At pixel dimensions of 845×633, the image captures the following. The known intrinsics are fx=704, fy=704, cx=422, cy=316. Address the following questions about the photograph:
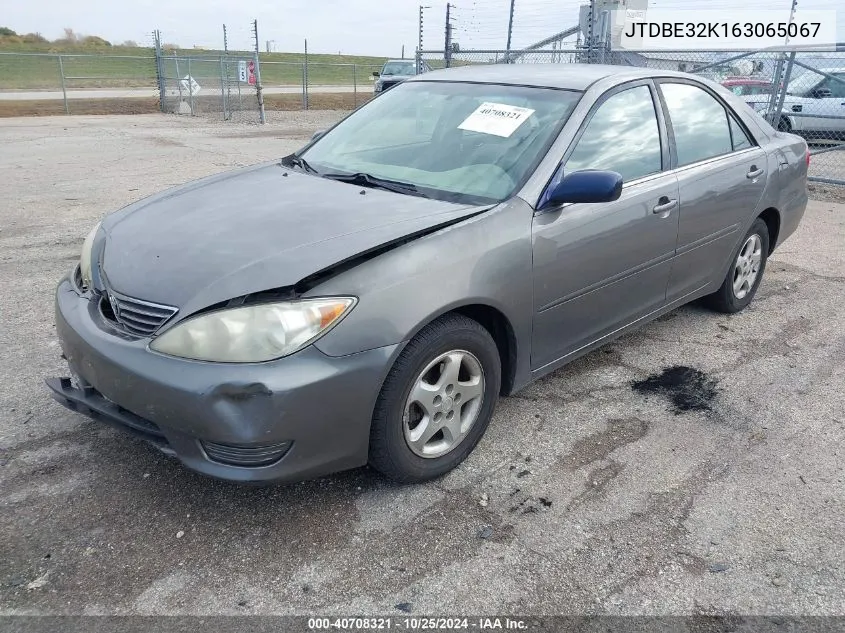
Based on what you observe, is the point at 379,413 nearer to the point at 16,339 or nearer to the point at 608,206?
the point at 608,206

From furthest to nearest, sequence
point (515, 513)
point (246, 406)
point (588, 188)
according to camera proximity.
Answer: point (588, 188), point (515, 513), point (246, 406)

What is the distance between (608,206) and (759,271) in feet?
7.31

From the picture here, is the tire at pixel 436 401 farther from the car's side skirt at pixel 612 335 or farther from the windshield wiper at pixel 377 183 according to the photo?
the windshield wiper at pixel 377 183

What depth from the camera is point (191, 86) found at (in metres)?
20.2

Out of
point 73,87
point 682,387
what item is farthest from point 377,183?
point 73,87

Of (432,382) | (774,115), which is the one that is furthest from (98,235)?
(774,115)

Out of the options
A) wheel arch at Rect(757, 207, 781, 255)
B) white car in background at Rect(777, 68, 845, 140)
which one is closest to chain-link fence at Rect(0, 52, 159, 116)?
white car in background at Rect(777, 68, 845, 140)

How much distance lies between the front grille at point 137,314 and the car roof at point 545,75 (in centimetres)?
221

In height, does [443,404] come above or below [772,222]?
below

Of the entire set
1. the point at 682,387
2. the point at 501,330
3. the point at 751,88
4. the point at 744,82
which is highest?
the point at 744,82

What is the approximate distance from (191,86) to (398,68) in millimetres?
6672

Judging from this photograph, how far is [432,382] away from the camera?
2.82 metres

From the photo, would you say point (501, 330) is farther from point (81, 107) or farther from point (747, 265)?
point (81, 107)

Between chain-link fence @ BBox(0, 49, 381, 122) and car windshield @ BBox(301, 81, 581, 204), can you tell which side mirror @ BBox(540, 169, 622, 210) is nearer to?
car windshield @ BBox(301, 81, 581, 204)
